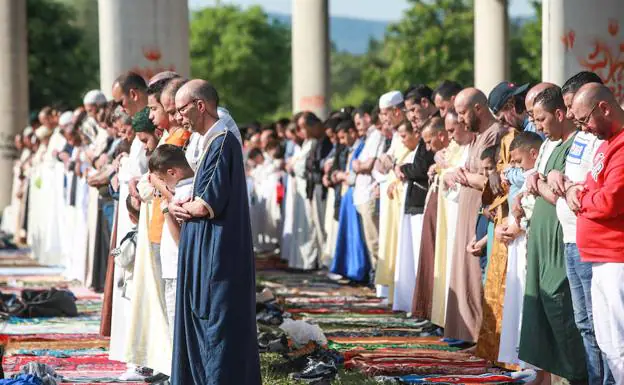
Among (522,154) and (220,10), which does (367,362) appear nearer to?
(522,154)

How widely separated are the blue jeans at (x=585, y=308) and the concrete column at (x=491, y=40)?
19.1 meters

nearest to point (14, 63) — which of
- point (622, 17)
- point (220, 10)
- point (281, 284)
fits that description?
point (281, 284)

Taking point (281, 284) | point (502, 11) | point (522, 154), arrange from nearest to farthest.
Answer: point (522, 154)
point (281, 284)
point (502, 11)

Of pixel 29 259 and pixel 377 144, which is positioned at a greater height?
pixel 377 144

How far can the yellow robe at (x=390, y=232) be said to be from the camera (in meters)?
13.3

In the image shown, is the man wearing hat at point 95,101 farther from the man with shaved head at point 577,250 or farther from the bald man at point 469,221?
the man with shaved head at point 577,250

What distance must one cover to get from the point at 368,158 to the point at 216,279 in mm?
6855

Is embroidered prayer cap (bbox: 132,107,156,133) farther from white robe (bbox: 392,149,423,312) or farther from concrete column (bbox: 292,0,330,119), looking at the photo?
concrete column (bbox: 292,0,330,119)

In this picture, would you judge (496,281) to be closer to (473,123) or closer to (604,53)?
(473,123)

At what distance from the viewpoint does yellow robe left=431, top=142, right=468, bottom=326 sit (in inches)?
440

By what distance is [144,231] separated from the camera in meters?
9.31

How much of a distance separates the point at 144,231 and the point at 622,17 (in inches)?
196

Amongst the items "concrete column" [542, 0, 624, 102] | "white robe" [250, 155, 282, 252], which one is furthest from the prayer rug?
"white robe" [250, 155, 282, 252]

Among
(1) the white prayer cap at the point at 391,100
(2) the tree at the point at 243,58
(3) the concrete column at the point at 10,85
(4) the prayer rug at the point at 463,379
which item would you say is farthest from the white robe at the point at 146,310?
(2) the tree at the point at 243,58
